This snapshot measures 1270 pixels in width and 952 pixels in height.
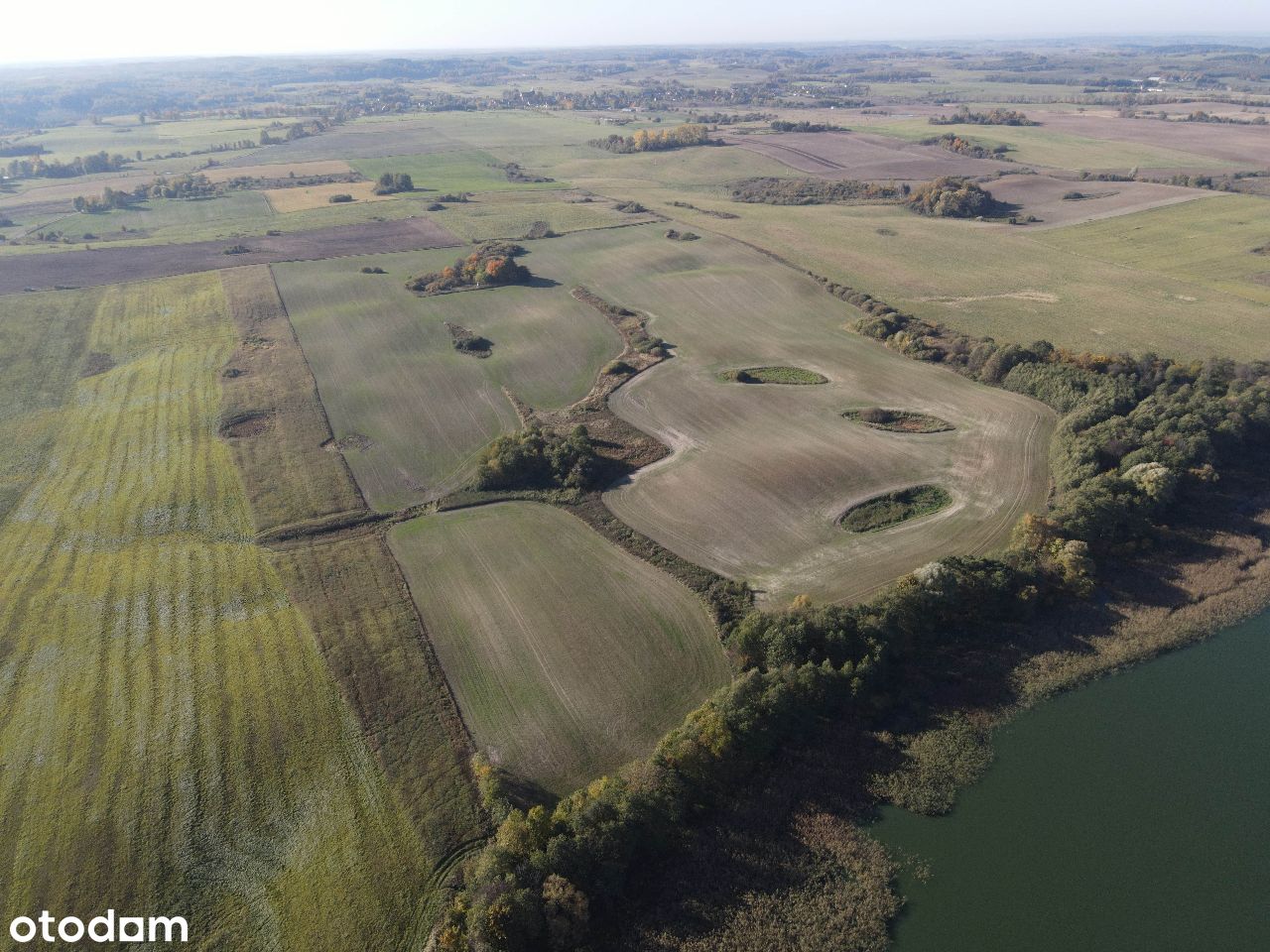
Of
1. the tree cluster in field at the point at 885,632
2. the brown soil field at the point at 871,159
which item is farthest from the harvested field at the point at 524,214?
the tree cluster in field at the point at 885,632

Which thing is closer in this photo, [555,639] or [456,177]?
[555,639]

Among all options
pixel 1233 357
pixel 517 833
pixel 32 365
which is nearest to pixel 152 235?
pixel 32 365

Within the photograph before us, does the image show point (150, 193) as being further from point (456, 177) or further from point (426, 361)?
Answer: point (426, 361)

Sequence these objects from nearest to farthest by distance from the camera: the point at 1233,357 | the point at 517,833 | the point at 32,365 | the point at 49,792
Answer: the point at 517,833, the point at 49,792, the point at 1233,357, the point at 32,365

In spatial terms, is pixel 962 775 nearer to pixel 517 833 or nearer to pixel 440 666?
pixel 517 833

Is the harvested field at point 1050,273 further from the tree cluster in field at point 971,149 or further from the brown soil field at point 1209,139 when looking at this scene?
the tree cluster in field at point 971,149

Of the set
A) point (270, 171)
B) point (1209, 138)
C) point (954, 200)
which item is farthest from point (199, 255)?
point (1209, 138)
